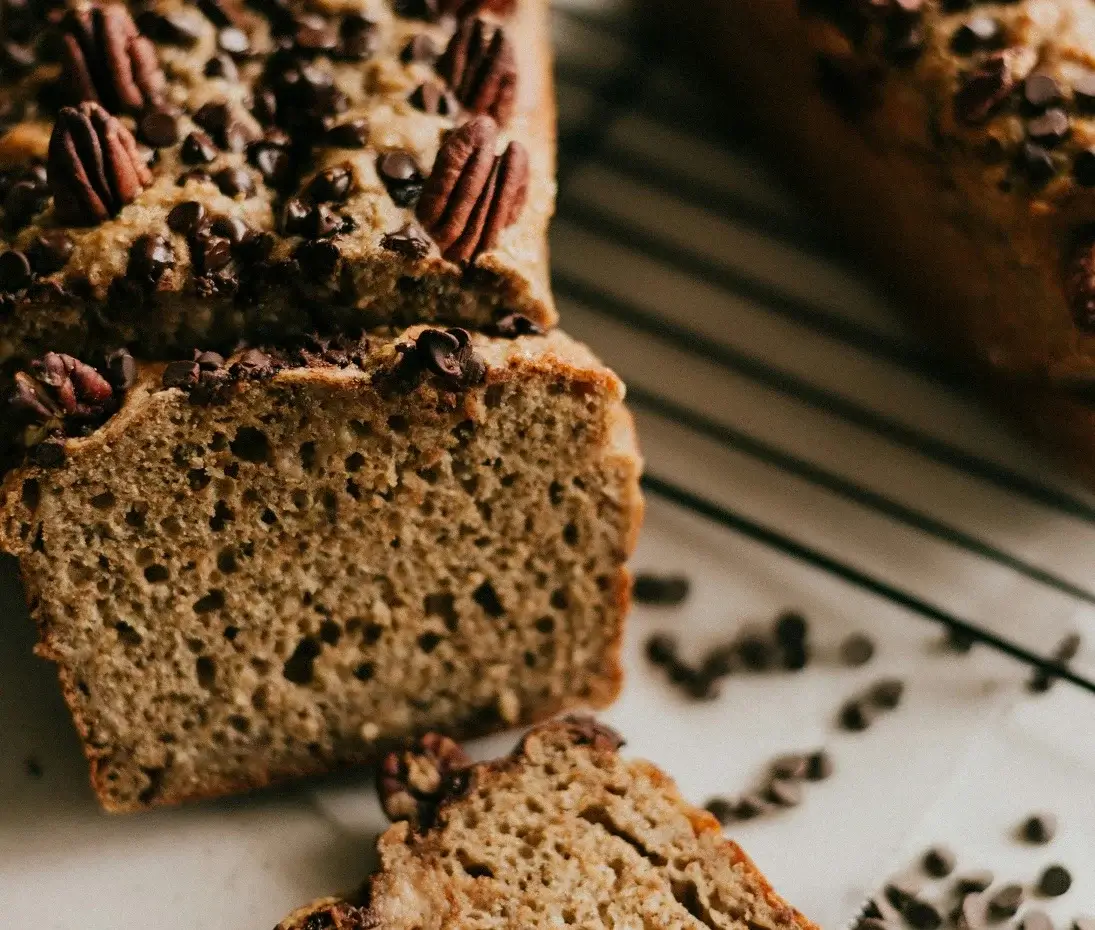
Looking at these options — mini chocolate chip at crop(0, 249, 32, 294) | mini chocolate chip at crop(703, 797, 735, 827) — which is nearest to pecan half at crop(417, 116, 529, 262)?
mini chocolate chip at crop(0, 249, 32, 294)

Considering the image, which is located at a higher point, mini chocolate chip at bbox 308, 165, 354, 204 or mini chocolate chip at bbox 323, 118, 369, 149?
mini chocolate chip at bbox 323, 118, 369, 149

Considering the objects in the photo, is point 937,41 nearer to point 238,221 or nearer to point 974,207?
Answer: point 974,207

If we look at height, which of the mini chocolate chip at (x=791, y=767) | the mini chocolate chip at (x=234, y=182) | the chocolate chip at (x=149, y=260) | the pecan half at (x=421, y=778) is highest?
the mini chocolate chip at (x=234, y=182)

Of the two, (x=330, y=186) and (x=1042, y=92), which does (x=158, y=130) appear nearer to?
(x=330, y=186)

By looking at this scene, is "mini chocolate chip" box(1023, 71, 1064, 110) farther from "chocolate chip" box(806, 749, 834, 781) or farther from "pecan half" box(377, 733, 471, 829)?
"pecan half" box(377, 733, 471, 829)

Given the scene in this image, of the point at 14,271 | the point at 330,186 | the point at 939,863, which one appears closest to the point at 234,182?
the point at 330,186

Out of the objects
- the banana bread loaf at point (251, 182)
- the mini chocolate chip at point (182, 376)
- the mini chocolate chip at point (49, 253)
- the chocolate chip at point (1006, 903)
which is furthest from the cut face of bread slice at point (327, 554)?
the chocolate chip at point (1006, 903)

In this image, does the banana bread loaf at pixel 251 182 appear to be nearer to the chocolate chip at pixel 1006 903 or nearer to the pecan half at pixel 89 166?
the pecan half at pixel 89 166
